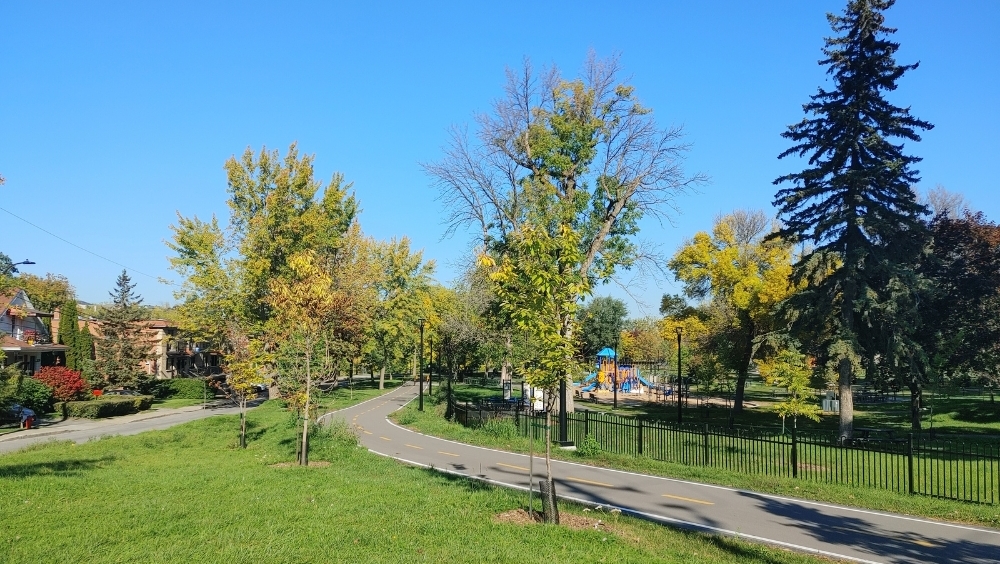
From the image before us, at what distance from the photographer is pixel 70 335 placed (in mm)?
44906

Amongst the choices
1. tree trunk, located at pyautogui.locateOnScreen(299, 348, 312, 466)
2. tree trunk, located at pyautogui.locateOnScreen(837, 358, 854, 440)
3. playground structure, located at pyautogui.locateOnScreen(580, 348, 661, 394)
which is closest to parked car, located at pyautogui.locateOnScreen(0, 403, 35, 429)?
tree trunk, located at pyautogui.locateOnScreen(299, 348, 312, 466)

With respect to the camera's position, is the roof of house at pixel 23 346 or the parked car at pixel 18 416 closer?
the parked car at pixel 18 416

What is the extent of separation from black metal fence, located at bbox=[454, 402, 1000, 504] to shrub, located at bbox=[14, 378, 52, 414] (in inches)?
1089

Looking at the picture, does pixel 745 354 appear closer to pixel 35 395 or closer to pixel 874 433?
pixel 874 433

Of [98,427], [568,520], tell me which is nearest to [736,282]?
[568,520]

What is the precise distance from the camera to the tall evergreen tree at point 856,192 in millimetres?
23875

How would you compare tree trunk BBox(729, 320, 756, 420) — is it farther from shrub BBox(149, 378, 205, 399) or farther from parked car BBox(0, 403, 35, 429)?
shrub BBox(149, 378, 205, 399)

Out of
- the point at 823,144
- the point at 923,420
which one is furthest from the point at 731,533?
the point at 923,420

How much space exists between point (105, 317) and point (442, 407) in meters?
28.0

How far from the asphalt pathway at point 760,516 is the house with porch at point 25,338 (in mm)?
36513

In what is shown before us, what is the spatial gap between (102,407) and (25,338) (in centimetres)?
1465

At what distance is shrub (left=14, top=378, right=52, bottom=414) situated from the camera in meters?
33.4

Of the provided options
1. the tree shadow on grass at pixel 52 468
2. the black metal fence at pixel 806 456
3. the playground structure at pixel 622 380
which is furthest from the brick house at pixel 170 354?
the black metal fence at pixel 806 456

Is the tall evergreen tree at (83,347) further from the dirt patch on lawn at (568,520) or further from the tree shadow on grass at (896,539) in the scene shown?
the tree shadow on grass at (896,539)
